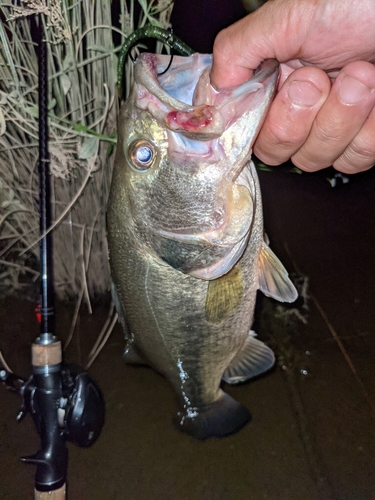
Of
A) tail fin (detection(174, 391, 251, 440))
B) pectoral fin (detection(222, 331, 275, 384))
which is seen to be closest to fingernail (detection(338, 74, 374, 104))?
pectoral fin (detection(222, 331, 275, 384))

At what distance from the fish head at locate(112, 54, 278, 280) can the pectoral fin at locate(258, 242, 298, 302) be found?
0.72 feet

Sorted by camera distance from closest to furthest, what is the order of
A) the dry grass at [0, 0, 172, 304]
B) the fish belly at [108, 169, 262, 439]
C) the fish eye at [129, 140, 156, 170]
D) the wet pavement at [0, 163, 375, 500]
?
1. the fish eye at [129, 140, 156, 170]
2. the fish belly at [108, 169, 262, 439]
3. the dry grass at [0, 0, 172, 304]
4. the wet pavement at [0, 163, 375, 500]

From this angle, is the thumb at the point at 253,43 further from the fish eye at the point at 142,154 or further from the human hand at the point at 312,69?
the fish eye at the point at 142,154

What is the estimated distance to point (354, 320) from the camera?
2.79m

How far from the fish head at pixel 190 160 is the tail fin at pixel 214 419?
866mm

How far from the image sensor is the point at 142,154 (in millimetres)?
1001

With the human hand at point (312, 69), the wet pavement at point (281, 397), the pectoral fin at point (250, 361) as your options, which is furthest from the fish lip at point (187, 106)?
the wet pavement at point (281, 397)

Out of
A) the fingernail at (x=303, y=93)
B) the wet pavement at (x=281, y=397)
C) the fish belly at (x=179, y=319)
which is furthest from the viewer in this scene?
the wet pavement at (x=281, y=397)

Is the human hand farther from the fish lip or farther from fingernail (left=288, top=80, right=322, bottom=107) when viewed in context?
the fish lip

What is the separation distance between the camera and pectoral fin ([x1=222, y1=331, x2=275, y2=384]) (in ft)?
5.00

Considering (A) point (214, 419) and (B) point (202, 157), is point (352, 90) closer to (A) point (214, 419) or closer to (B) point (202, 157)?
(B) point (202, 157)

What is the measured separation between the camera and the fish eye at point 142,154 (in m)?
0.99

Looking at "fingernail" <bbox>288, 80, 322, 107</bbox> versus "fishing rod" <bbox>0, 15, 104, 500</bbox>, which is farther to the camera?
"fishing rod" <bbox>0, 15, 104, 500</bbox>

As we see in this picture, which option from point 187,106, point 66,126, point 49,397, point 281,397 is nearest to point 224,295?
point 187,106
